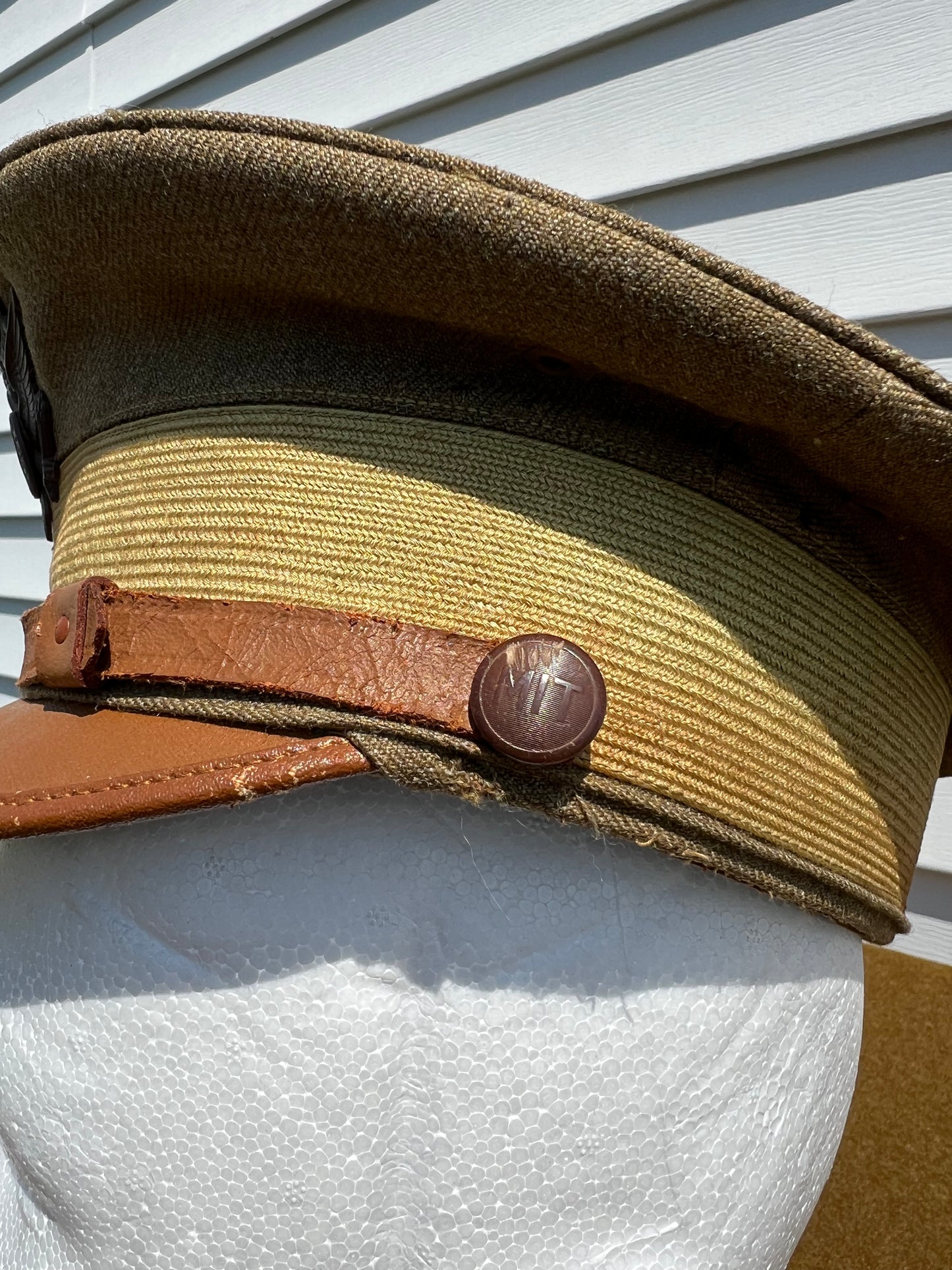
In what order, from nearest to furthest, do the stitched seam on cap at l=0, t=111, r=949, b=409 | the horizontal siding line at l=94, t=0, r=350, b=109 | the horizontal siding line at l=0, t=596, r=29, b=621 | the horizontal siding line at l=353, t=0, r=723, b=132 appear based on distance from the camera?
the stitched seam on cap at l=0, t=111, r=949, b=409
the horizontal siding line at l=353, t=0, r=723, b=132
the horizontal siding line at l=94, t=0, r=350, b=109
the horizontal siding line at l=0, t=596, r=29, b=621

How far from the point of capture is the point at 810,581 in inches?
23.4

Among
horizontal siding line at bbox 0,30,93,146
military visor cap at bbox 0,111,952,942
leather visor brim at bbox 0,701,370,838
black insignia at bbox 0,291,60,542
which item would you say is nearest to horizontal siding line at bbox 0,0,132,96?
horizontal siding line at bbox 0,30,93,146

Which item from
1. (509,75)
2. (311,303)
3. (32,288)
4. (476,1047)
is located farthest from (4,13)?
(476,1047)

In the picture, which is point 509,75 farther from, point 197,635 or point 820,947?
point 820,947

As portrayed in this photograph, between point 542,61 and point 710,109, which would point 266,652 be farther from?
point 542,61

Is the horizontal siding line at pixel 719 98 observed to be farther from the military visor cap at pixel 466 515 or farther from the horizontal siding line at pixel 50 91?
the horizontal siding line at pixel 50 91

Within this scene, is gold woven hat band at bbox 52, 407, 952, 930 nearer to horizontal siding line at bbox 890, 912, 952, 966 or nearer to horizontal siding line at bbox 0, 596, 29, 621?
horizontal siding line at bbox 890, 912, 952, 966

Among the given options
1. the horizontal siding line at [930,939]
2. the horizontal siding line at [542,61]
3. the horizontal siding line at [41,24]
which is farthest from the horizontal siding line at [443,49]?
the horizontal siding line at [930,939]

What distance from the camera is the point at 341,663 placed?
517mm

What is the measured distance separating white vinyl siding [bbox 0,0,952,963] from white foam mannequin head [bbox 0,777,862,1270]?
0.90 metres

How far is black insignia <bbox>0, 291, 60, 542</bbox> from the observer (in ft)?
2.47

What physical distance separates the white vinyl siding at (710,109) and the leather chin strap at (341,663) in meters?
1.00

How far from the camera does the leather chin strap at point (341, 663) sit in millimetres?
493

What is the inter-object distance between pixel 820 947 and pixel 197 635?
464 millimetres
